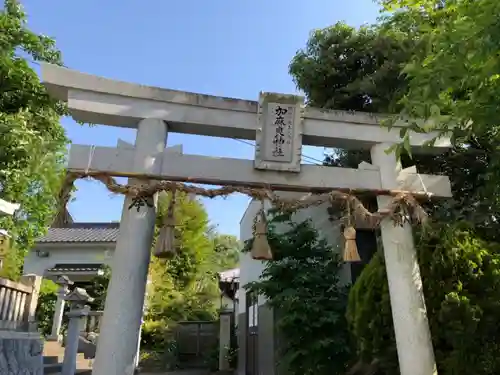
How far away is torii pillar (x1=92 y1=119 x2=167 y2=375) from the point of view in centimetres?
425

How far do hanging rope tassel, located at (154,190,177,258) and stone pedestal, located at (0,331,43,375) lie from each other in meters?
2.55

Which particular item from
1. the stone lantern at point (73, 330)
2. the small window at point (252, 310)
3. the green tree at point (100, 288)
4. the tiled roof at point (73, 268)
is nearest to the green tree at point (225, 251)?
the tiled roof at point (73, 268)

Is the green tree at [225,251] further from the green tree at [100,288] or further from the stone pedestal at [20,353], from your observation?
the stone pedestal at [20,353]

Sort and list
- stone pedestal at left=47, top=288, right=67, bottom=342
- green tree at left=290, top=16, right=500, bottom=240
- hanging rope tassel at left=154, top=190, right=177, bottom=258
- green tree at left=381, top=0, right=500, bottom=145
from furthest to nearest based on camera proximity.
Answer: stone pedestal at left=47, top=288, right=67, bottom=342
green tree at left=290, top=16, right=500, bottom=240
hanging rope tassel at left=154, top=190, right=177, bottom=258
green tree at left=381, top=0, right=500, bottom=145

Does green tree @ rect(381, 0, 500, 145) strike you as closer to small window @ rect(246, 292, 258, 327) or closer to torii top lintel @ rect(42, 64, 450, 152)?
torii top lintel @ rect(42, 64, 450, 152)

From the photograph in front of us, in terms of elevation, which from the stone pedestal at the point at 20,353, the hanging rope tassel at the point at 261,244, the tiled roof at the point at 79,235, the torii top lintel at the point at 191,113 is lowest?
the stone pedestal at the point at 20,353

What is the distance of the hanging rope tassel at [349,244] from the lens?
494 cm

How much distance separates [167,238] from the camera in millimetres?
4785

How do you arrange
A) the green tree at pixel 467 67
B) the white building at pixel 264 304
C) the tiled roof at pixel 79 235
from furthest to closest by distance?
1. the tiled roof at pixel 79 235
2. the white building at pixel 264 304
3. the green tree at pixel 467 67

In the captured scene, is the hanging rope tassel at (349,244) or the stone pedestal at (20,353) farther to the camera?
the stone pedestal at (20,353)

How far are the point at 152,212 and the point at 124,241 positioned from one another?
45cm

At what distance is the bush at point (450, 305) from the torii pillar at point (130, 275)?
9.03 feet

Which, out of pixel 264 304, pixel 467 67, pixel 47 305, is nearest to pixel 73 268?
pixel 47 305

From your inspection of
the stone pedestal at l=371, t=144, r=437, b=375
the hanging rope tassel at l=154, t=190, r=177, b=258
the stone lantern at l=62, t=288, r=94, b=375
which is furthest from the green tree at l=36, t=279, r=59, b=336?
the stone pedestal at l=371, t=144, r=437, b=375
